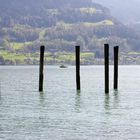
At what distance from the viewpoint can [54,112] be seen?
129ft

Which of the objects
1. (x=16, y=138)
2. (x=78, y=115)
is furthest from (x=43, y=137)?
(x=78, y=115)

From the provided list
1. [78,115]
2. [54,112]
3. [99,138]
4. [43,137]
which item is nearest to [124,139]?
[99,138]

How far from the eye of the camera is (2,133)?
94.6 ft

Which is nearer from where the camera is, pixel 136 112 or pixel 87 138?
pixel 87 138

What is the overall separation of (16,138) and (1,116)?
32.5 feet

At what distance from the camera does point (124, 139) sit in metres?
26.8

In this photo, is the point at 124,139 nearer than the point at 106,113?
Yes

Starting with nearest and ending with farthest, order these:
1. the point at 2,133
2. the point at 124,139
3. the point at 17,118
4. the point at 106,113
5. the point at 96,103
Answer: the point at 124,139, the point at 2,133, the point at 17,118, the point at 106,113, the point at 96,103

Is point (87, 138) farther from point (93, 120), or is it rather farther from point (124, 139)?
point (93, 120)

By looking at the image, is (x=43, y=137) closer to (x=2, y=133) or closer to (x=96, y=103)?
(x=2, y=133)

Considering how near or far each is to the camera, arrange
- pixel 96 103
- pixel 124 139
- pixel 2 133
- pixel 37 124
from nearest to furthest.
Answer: pixel 124 139 < pixel 2 133 < pixel 37 124 < pixel 96 103

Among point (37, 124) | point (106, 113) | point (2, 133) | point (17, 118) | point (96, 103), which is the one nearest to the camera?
point (2, 133)

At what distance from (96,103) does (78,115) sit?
35.4 feet

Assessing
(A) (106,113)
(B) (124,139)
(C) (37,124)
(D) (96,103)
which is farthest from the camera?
(D) (96,103)
